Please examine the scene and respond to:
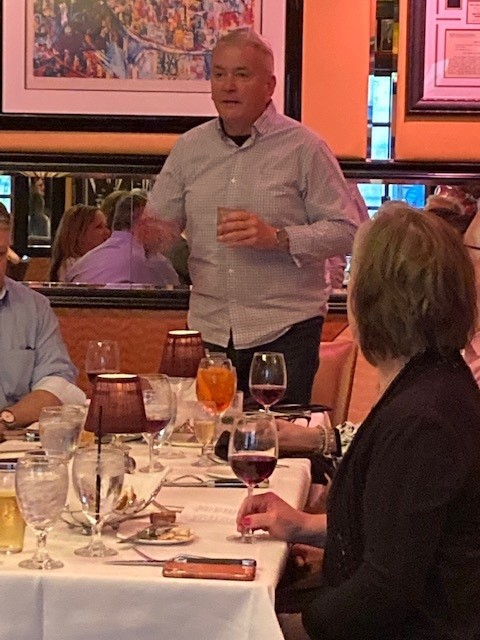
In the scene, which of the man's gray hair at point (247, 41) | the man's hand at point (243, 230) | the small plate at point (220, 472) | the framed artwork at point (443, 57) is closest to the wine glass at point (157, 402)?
the small plate at point (220, 472)

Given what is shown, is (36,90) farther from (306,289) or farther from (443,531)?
(443,531)

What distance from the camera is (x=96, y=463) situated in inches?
69.9

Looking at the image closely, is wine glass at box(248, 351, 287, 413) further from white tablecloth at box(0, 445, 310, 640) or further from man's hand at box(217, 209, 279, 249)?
white tablecloth at box(0, 445, 310, 640)

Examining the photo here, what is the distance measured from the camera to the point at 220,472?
2.38 metres

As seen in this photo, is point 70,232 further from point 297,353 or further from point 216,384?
point 216,384

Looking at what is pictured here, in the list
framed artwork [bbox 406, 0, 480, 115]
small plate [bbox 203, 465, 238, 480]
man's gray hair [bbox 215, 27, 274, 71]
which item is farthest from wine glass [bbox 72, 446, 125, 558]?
framed artwork [bbox 406, 0, 480, 115]

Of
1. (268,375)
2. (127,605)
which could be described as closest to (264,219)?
(268,375)

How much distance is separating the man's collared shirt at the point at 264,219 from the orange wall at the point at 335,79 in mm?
888

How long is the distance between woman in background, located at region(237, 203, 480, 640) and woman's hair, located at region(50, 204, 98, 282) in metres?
2.87

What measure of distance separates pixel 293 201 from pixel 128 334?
48.1 inches

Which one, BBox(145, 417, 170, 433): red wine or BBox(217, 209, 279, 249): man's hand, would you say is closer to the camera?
BBox(145, 417, 170, 433): red wine

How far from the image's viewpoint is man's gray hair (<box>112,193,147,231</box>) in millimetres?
4699

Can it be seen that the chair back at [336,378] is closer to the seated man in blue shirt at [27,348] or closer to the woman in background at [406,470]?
the seated man in blue shirt at [27,348]

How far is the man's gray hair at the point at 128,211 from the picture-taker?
470cm
